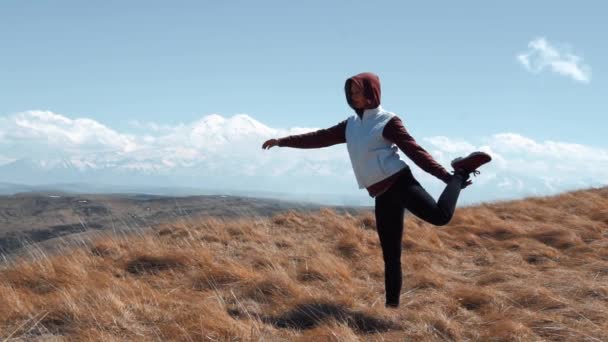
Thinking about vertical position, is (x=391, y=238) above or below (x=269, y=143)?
below

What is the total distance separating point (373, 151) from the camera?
171 inches

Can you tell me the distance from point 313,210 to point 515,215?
4.22 meters

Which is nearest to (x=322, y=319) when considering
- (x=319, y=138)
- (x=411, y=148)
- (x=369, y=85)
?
(x=411, y=148)

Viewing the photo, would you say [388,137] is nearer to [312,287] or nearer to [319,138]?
[319,138]

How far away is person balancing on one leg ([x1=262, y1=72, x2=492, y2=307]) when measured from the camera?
4.14m

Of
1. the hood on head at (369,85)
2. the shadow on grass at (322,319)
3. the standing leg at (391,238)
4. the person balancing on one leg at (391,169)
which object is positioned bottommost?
the shadow on grass at (322,319)

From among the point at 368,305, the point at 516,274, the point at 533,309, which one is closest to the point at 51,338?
the point at 368,305

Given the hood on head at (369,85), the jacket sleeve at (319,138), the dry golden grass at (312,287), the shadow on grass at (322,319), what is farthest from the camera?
the jacket sleeve at (319,138)

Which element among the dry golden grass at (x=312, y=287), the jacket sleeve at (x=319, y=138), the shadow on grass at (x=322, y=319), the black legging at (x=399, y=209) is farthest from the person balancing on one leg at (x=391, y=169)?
the dry golden grass at (x=312, y=287)

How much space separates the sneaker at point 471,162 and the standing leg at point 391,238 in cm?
61

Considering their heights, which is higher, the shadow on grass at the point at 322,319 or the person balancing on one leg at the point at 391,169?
the person balancing on one leg at the point at 391,169

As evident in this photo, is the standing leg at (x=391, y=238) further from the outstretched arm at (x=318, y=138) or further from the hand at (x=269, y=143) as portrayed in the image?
the hand at (x=269, y=143)

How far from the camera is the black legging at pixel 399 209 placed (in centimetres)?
411

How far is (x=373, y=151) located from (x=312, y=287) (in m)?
1.76
